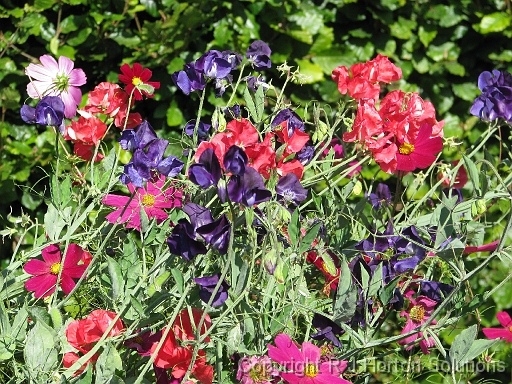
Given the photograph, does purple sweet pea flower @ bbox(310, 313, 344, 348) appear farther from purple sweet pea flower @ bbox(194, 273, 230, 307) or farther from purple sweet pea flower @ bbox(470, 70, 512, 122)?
purple sweet pea flower @ bbox(470, 70, 512, 122)

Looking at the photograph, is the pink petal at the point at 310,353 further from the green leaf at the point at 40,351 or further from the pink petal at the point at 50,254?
the pink petal at the point at 50,254

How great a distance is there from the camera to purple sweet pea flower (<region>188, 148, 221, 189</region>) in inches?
34.1

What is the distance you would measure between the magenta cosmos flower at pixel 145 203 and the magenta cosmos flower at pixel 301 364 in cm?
33

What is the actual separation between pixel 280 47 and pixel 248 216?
1.88 m

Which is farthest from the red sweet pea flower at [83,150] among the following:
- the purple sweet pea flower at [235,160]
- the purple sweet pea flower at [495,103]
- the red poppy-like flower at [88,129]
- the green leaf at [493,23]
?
the green leaf at [493,23]

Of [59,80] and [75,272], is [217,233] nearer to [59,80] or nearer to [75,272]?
[75,272]

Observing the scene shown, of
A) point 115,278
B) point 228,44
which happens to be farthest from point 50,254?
point 228,44

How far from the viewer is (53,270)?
44.8 inches

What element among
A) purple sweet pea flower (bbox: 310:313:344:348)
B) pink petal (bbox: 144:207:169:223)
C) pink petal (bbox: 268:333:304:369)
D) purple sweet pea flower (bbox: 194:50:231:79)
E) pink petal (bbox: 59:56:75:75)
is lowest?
pink petal (bbox: 268:333:304:369)

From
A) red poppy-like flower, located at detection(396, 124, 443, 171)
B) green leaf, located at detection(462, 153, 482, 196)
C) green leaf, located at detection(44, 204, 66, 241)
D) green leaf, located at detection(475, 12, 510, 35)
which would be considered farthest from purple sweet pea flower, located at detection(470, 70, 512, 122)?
green leaf, located at detection(475, 12, 510, 35)

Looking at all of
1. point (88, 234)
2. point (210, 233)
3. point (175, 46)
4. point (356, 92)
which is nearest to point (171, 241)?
point (210, 233)

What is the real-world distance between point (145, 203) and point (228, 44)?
1.42 m

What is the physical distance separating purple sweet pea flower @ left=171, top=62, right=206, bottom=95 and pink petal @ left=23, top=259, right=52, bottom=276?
1.19 feet

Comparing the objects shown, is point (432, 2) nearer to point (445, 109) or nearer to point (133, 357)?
point (445, 109)
